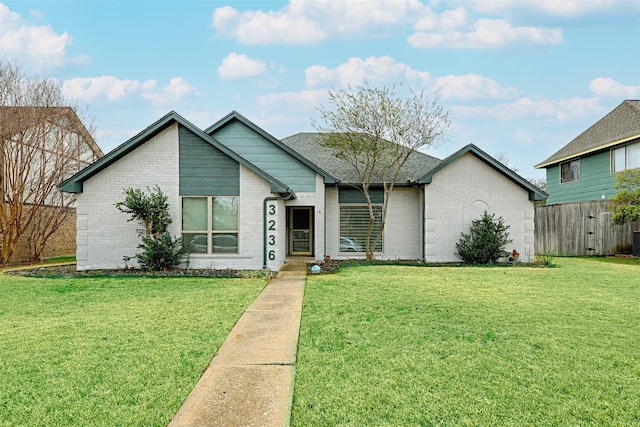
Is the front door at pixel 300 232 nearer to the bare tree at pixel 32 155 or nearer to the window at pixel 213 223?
the window at pixel 213 223

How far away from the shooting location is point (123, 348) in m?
5.02

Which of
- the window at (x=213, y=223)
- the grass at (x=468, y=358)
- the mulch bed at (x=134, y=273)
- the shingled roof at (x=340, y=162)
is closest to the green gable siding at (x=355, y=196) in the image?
the shingled roof at (x=340, y=162)

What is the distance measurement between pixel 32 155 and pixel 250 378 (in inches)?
602

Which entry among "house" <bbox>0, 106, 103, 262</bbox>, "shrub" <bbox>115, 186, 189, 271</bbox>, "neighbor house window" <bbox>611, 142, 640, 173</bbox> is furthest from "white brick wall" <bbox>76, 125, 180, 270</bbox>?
"neighbor house window" <bbox>611, 142, 640, 173</bbox>

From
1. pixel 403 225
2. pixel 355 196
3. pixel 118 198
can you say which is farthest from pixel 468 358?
pixel 355 196

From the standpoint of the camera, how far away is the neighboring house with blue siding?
60.0 ft

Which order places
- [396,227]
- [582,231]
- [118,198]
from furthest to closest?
[582,231], [396,227], [118,198]

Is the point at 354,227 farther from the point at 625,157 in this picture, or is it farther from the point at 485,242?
the point at 625,157

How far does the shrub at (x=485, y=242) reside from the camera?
14352 mm

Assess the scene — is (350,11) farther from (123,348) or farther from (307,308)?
(123,348)

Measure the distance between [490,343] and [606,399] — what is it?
1575 mm

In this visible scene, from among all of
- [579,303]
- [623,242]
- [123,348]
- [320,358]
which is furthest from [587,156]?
[123,348]

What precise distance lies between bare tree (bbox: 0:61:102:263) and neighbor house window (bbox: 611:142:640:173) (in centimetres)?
2321

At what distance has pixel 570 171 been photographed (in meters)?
22.5
